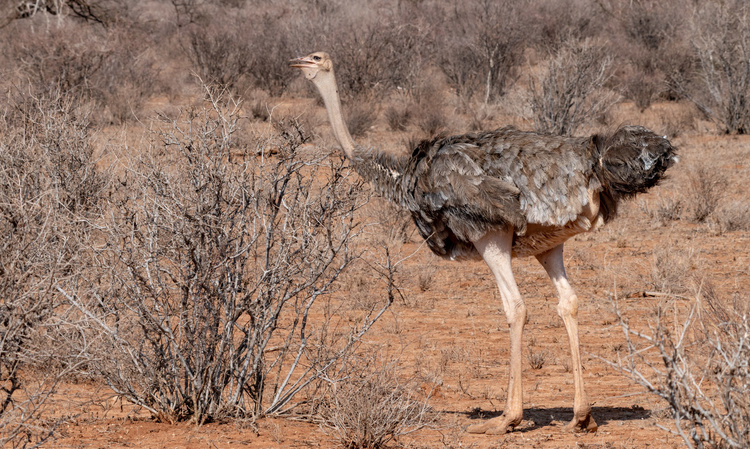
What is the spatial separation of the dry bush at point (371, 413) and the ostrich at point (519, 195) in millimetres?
448

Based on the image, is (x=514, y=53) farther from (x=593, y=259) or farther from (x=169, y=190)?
(x=169, y=190)

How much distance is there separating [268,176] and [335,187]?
0.49 m

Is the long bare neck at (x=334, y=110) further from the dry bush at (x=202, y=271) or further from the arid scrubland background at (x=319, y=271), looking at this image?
the dry bush at (x=202, y=271)

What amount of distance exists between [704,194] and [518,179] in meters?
7.01

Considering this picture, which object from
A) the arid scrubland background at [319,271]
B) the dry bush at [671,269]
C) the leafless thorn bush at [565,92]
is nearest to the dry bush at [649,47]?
the arid scrubland background at [319,271]

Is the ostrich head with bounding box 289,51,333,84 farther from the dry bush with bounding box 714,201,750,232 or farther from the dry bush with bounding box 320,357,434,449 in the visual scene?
the dry bush with bounding box 714,201,750,232

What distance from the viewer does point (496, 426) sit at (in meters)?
4.70

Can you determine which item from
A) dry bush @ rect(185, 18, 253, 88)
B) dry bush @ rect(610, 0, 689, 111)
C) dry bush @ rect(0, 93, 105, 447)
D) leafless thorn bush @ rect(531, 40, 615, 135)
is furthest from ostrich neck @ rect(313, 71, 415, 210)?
dry bush @ rect(610, 0, 689, 111)

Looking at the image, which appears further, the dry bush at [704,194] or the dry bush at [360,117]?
the dry bush at [360,117]

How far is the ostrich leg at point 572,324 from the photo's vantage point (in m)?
4.70

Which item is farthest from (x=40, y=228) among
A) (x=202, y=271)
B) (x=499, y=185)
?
(x=499, y=185)

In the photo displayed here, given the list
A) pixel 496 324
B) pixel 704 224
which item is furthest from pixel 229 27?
pixel 496 324

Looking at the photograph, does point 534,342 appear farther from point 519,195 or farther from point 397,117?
point 397,117

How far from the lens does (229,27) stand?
880 inches
